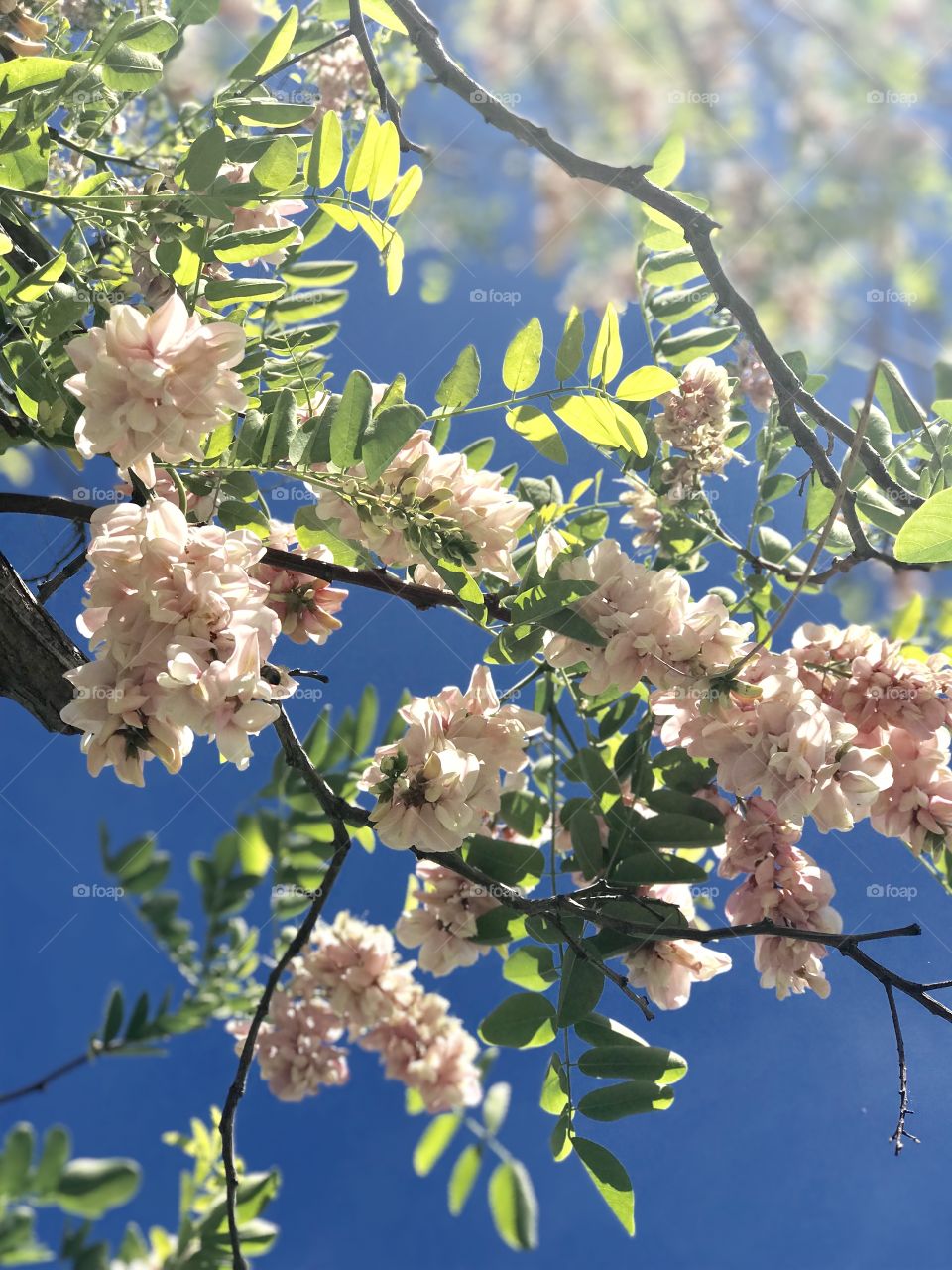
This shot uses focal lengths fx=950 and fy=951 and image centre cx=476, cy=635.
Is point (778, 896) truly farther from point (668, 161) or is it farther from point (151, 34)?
point (151, 34)

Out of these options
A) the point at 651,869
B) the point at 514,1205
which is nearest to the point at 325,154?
the point at 651,869

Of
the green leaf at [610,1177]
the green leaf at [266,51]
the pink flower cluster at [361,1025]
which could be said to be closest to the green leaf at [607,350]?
the green leaf at [266,51]

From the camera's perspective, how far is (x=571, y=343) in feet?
2.11

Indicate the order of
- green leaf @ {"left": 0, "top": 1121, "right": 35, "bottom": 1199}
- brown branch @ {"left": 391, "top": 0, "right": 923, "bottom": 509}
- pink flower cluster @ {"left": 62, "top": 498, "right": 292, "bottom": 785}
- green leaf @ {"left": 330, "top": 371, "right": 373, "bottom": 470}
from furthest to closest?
green leaf @ {"left": 0, "top": 1121, "right": 35, "bottom": 1199}
brown branch @ {"left": 391, "top": 0, "right": 923, "bottom": 509}
green leaf @ {"left": 330, "top": 371, "right": 373, "bottom": 470}
pink flower cluster @ {"left": 62, "top": 498, "right": 292, "bottom": 785}

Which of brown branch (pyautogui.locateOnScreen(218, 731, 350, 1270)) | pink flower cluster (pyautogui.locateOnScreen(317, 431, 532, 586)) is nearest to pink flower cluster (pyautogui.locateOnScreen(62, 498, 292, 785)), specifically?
pink flower cluster (pyautogui.locateOnScreen(317, 431, 532, 586))

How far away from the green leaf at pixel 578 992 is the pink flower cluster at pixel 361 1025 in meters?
0.48

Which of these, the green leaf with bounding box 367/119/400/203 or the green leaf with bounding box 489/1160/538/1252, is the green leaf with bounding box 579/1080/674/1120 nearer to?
the green leaf with bounding box 489/1160/538/1252

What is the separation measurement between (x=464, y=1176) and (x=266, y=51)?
1.20 metres

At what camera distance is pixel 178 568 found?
0.48 m

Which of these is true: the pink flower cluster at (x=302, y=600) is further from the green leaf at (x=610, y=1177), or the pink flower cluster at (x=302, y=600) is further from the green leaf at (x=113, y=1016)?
the green leaf at (x=113, y=1016)

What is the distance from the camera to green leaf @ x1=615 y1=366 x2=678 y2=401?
2.04ft

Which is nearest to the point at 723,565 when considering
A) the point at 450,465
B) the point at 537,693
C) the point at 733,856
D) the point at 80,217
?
the point at 537,693

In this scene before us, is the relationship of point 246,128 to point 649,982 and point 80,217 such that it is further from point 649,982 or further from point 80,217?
point 649,982

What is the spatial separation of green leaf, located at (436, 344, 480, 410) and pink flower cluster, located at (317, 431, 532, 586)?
0.05m
